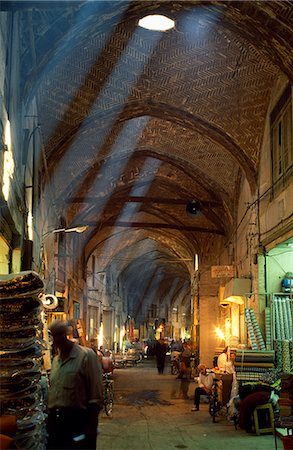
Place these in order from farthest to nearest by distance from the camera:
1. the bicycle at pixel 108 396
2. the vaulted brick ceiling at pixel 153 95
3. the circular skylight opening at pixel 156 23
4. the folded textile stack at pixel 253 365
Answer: the bicycle at pixel 108 396 → the folded textile stack at pixel 253 365 → the circular skylight opening at pixel 156 23 → the vaulted brick ceiling at pixel 153 95

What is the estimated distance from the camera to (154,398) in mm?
15523

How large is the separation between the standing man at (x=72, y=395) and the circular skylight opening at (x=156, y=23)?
741 centimetres

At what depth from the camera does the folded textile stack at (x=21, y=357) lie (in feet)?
19.0

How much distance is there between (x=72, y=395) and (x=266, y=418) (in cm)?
638

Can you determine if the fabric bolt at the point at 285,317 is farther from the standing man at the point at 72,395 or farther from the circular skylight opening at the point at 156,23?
the standing man at the point at 72,395

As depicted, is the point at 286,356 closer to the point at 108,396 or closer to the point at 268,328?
the point at 268,328

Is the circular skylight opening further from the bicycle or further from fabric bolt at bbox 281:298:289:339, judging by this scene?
the bicycle

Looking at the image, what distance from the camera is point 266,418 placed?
9.88 metres

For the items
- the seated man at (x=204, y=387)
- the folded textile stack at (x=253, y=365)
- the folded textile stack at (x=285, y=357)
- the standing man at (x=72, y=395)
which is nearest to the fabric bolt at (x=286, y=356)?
the folded textile stack at (x=285, y=357)

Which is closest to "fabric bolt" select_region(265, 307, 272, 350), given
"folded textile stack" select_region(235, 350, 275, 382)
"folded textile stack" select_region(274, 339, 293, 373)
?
"folded textile stack" select_region(274, 339, 293, 373)

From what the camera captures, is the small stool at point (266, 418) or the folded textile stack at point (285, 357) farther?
the folded textile stack at point (285, 357)

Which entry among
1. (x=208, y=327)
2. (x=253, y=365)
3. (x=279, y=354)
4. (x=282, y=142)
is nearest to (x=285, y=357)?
(x=279, y=354)

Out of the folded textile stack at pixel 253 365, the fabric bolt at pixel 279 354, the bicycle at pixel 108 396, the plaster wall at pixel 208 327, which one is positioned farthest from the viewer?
the plaster wall at pixel 208 327

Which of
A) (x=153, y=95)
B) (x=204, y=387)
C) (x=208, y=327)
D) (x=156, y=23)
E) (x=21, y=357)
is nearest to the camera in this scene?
(x=21, y=357)
